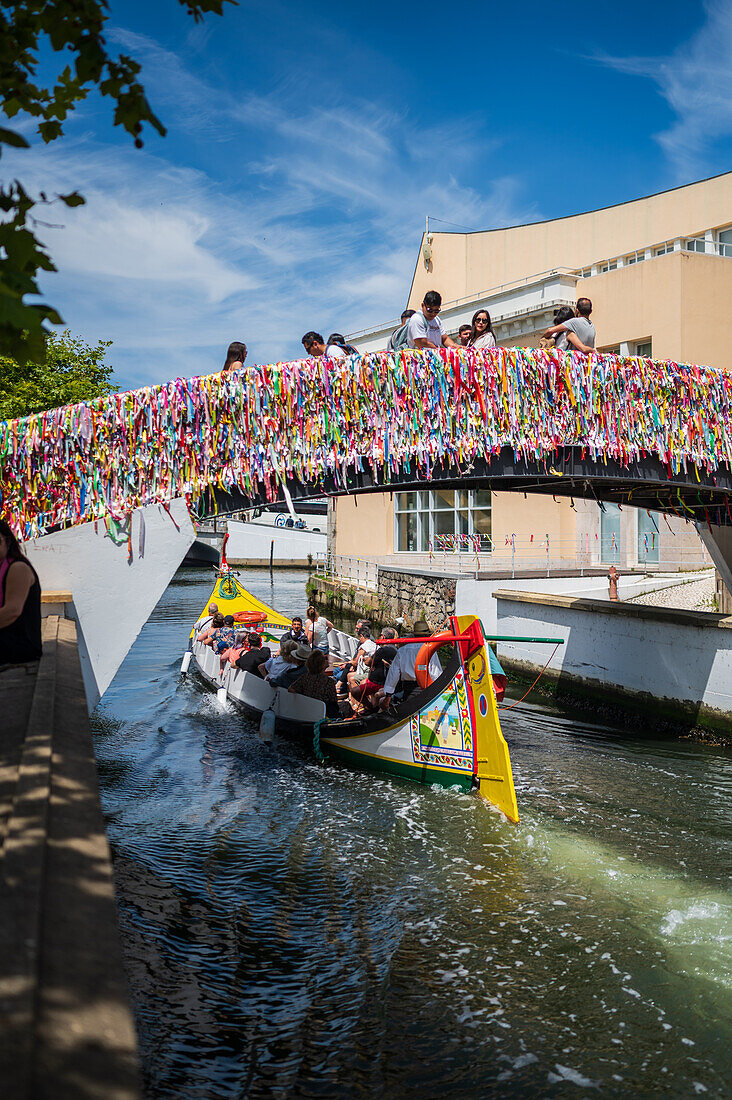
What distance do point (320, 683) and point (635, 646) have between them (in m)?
5.78

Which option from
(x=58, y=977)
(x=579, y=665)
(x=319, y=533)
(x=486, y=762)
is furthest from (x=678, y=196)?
(x=319, y=533)

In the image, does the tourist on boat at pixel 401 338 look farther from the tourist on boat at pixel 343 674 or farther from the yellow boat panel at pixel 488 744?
the tourist on boat at pixel 343 674

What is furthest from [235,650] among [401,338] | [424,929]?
[424,929]

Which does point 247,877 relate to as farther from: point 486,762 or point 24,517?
point 24,517

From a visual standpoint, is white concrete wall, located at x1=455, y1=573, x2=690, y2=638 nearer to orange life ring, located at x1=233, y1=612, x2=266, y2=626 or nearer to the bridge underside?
orange life ring, located at x1=233, y1=612, x2=266, y2=626

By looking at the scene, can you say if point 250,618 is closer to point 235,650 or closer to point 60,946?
point 235,650

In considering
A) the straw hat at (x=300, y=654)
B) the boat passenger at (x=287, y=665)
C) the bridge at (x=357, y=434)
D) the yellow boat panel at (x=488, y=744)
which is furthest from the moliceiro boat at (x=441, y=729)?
the bridge at (x=357, y=434)

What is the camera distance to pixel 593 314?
24.8m

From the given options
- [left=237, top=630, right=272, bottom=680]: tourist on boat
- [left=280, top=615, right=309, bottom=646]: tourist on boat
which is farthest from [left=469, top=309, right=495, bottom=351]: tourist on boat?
[left=280, top=615, right=309, bottom=646]: tourist on boat

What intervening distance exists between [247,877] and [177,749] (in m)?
5.35

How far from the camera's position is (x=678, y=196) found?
2639 cm

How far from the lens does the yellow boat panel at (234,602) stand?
66.1 feet

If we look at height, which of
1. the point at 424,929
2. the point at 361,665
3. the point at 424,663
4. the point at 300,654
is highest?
the point at 424,663

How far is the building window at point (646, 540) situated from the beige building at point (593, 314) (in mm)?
32
